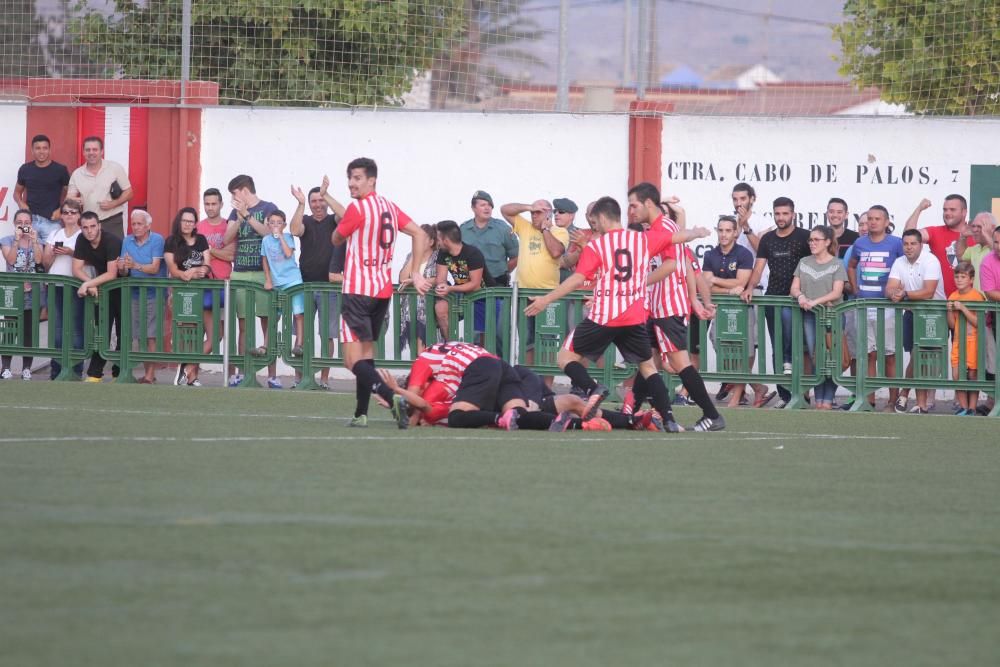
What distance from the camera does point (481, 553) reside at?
218 inches

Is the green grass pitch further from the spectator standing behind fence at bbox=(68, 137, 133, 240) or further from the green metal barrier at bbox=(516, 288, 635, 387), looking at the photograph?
the spectator standing behind fence at bbox=(68, 137, 133, 240)

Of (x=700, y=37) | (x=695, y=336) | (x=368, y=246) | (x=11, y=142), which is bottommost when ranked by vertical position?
(x=695, y=336)

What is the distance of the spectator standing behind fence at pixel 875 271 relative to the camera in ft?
48.3

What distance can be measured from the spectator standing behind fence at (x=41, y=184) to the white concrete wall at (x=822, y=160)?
7109mm

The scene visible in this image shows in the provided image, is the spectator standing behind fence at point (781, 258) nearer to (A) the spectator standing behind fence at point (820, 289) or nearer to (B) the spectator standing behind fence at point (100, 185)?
(A) the spectator standing behind fence at point (820, 289)

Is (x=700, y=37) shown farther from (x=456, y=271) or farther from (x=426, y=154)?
(x=456, y=271)

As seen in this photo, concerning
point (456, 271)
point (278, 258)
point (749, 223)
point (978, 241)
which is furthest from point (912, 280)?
point (278, 258)

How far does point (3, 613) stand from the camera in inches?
176

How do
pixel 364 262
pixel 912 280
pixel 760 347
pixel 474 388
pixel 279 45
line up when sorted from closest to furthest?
pixel 474 388 → pixel 364 262 → pixel 912 280 → pixel 760 347 → pixel 279 45

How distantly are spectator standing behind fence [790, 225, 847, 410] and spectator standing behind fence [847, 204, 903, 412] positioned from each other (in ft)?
Result: 0.85

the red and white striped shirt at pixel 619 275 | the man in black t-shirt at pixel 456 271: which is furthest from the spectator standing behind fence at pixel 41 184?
the red and white striped shirt at pixel 619 275

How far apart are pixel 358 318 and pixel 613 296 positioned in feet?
6.06

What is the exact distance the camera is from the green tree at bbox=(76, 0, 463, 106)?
18875mm

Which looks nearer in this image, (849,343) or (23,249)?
(849,343)
